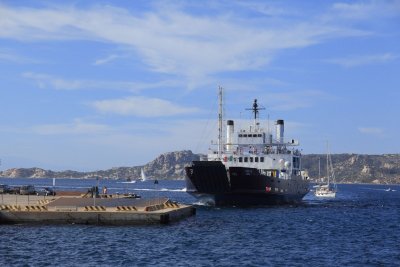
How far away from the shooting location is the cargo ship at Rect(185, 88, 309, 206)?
226 ft

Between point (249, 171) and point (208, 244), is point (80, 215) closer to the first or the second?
point (208, 244)

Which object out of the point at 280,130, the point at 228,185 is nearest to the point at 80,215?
the point at 228,185

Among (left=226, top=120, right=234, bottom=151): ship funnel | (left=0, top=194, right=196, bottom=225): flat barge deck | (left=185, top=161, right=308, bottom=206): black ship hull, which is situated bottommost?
(left=0, top=194, right=196, bottom=225): flat barge deck

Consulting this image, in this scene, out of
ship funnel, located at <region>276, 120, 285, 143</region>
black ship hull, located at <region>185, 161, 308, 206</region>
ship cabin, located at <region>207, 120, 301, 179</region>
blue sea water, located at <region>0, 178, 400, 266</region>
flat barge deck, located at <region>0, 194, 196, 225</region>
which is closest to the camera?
blue sea water, located at <region>0, 178, 400, 266</region>

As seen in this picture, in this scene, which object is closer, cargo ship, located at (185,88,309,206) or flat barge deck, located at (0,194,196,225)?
flat barge deck, located at (0,194,196,225)

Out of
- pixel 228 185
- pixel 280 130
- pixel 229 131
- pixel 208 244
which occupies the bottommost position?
pixel 208 244

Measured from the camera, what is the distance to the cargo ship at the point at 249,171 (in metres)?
69.0

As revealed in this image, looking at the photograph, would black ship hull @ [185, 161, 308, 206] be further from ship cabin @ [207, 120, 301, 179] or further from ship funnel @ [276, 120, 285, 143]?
ship funnel @ [276, 120, 285, 143]

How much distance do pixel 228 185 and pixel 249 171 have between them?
9.25ft

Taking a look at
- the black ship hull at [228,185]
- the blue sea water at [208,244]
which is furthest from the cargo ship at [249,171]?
the blue sea water at [208,244]

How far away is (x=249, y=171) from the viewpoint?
227 ft

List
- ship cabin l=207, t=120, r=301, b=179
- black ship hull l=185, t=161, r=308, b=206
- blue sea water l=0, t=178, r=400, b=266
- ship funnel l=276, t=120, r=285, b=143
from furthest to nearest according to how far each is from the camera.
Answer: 1. ship funnel l=276, t=120, r=285, b=143
2. ship cabin l=207, t=120, r=301, b=179
3. black ship hull l=185, t=161, r=308, b=206
4. blue sea water l=0, t=178, r=400, b=266

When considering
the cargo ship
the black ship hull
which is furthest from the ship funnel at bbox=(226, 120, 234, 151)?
the black ship hull

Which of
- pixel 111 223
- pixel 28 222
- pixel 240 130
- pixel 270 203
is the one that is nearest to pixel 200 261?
pixel 111 223
